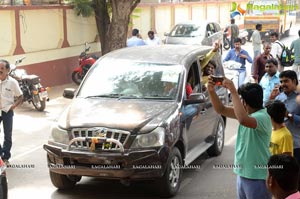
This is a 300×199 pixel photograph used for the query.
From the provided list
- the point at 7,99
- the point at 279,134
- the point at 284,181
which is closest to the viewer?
the point at 284,181

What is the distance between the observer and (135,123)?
21.0ft

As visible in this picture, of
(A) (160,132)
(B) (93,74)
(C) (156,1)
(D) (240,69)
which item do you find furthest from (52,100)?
(C) (156,1)

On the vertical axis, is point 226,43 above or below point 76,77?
below

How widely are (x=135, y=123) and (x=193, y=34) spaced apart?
52.2ft

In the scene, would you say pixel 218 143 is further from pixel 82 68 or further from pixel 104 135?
pixel 82 68

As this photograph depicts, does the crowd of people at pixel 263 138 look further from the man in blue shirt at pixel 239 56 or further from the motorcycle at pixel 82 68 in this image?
the motorcycle at pixel 82 68

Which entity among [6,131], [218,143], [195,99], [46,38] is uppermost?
[195,99]

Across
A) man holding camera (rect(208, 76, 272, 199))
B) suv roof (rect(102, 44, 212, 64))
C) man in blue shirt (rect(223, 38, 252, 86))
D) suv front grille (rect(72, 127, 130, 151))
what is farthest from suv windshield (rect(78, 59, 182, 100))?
man in blue shirt (rect(223, 38, 252, 86))

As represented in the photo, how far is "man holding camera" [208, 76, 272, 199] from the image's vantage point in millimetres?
4395

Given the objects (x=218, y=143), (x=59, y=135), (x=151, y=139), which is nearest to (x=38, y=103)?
(x=218, y=143)

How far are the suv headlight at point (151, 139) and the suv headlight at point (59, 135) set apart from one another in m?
0.85

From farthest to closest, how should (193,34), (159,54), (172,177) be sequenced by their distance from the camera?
(193,34) < (159,54) < (172,177)

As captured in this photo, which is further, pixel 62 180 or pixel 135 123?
pixel 62 180

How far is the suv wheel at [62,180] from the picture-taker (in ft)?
22.5
